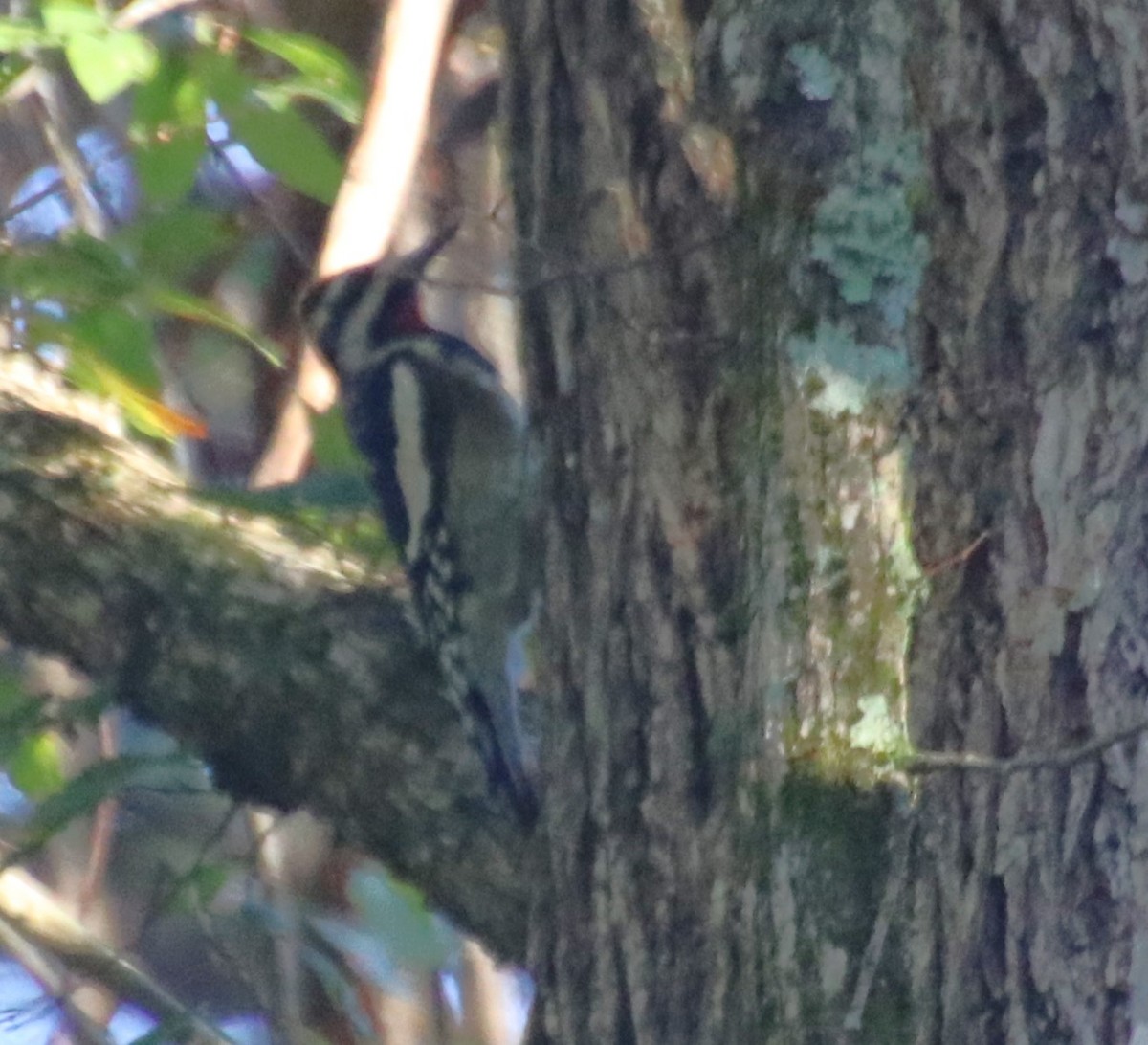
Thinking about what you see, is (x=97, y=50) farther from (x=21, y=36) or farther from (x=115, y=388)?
(x=115, y=388)

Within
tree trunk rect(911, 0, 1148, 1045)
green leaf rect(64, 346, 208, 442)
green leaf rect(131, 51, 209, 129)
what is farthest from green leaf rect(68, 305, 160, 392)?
tree trunk rect(911, 0, 1148, 1045)

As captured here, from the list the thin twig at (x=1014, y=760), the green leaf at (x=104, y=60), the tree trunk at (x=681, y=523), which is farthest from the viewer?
the green leaf at (x=104, y=60)

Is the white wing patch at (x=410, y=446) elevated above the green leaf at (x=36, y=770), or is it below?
above

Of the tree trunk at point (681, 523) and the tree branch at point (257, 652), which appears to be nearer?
the tree trunk at point (681, 523)

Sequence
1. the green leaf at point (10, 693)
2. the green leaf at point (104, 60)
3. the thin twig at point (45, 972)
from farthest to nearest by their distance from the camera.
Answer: the thin twig at point (45, 972), the green leaf at point (10, 693), the green leaf at point (104, 60)

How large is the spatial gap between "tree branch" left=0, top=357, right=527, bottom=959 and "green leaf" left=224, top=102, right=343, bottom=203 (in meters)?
0.56

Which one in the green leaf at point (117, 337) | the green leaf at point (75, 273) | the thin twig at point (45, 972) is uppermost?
the green leaf at point (75, 273)

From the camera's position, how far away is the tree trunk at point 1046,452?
1.61 meters

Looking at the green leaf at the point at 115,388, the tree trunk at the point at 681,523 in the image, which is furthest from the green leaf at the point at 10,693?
the tree trunk at the point at 681,523

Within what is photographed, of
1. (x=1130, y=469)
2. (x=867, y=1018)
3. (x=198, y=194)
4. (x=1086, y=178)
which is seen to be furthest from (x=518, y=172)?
(x=198, y=194)

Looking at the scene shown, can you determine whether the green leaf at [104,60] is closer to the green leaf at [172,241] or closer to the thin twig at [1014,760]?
the green leaf at [172,241]

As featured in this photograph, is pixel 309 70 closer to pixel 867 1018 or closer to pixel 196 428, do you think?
pixel 196 428

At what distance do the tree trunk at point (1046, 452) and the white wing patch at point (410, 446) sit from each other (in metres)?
1.49

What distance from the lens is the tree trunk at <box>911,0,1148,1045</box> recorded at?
1.61 meters
